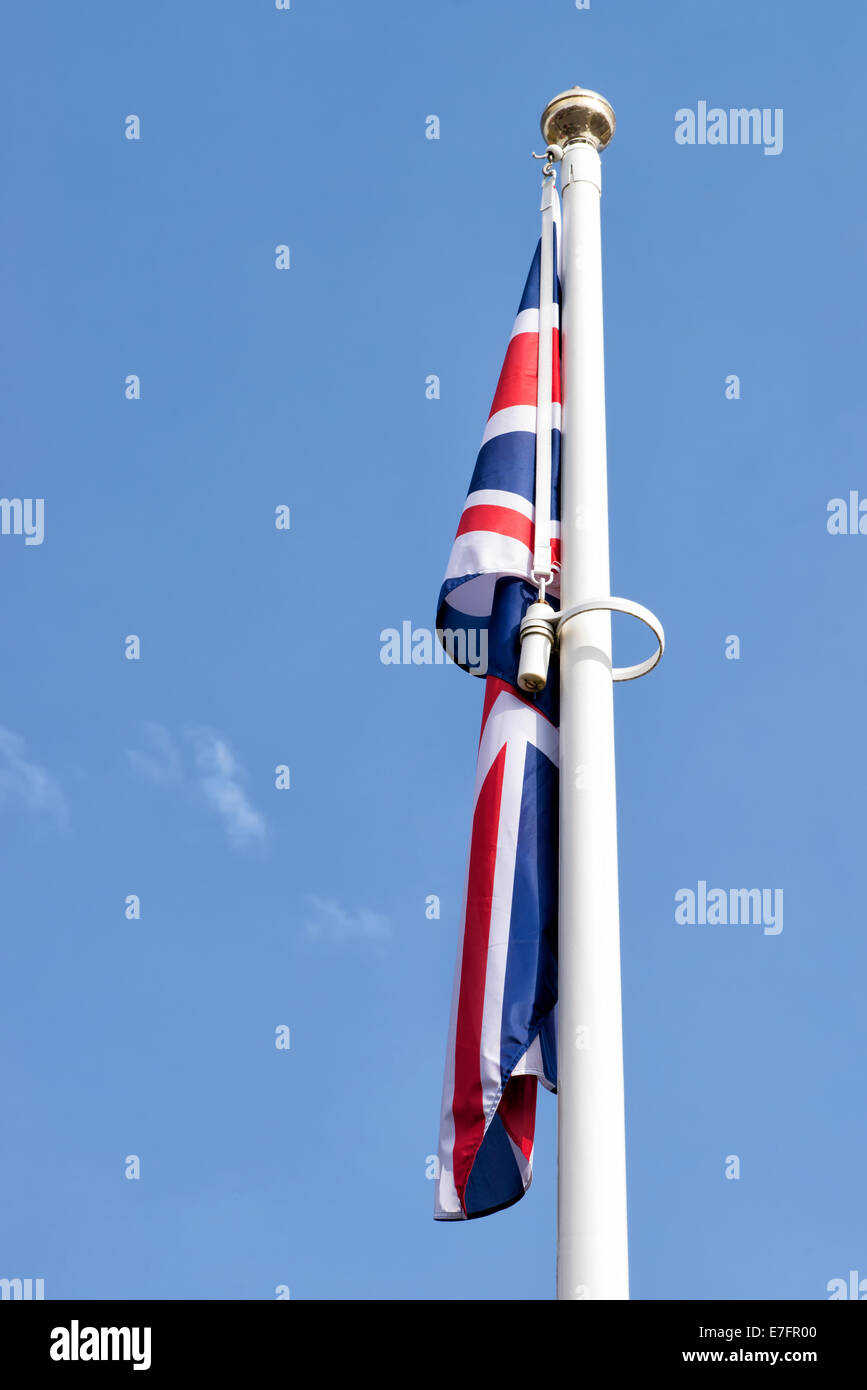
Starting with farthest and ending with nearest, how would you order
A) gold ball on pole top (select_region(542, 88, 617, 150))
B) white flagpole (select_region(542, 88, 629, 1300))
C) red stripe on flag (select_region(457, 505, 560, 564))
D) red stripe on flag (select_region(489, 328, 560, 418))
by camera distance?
gold ball on pole top (select_region(542, 88, 617, 150))
red stripe on flag (select_region(489, 328, 560, 418))
red stripe on flag (select_region(457, 505, 560, 564))
white flagpole (select_region(542, 88, 629, 1300))

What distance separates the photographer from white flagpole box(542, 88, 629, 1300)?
24.8ft

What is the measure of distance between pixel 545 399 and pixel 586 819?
112 inches

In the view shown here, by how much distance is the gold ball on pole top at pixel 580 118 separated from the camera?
10.9m

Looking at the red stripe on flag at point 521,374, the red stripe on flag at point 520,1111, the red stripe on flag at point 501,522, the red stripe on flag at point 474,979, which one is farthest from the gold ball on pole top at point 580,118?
the red stripe on flag at point 520,1111

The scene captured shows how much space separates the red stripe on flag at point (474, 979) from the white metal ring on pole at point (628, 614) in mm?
721

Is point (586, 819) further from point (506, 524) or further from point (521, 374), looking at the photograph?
point (521, 374)

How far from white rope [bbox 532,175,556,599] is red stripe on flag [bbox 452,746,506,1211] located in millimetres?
1071

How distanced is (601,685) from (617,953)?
136cm

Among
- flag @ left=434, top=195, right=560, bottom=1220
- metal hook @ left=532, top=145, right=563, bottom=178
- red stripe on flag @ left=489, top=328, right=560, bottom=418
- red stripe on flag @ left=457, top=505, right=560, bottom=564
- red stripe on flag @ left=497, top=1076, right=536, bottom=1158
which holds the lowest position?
red stripe on flag @ left=497, top=1076, right=536, bottom=1158

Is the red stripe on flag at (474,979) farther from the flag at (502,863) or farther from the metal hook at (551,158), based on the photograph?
the metal hook at (551,158)

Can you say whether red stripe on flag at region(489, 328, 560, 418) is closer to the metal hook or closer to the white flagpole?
the white flagpole

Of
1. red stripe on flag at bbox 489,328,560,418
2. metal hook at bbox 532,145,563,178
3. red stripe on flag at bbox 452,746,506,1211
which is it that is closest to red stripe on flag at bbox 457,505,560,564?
red stripe on flag at bbox 489,328,560,418
